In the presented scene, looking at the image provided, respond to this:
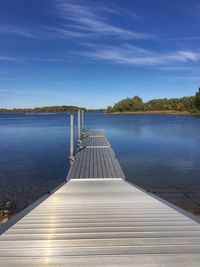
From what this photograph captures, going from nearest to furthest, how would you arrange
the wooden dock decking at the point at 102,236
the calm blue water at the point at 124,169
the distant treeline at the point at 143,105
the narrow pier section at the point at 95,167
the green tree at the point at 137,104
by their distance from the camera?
the wooden dock decking at the point at 102,236, the narrow pier section at the point at 95,167, the calm blue water at the point at 124,169, the distant treeline at the point at 143,105, the green tree at the point at 137,104

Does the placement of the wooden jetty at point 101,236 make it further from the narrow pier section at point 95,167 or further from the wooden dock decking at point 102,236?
the narrow pier section at point 95,167

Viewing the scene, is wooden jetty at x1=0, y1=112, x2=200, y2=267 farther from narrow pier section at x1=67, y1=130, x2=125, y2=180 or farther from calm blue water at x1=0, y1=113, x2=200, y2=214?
calm blue water at x1=0, y1=113, x2=200, y2=214

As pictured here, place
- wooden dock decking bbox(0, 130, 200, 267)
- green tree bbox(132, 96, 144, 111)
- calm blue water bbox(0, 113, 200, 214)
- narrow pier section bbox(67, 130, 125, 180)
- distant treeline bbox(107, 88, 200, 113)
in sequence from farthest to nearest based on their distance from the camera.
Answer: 1. green tree bbox(132, 96, 144, 111)
2. distant treeline bbox(107, 88, 200, 113)
3. calm blue water bbox(0, 113, 200, 214)
4. narrow pier section bbox(67, 130, 125, 180)
5. wooden dock decking bbox(0, 130, 200, 267)

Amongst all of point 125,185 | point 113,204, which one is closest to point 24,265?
point 113,204

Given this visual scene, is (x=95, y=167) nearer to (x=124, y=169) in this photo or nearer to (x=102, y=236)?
(x=124, y=169)

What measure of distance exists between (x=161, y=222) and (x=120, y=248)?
4.71ft

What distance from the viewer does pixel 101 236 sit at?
3752 millimetres

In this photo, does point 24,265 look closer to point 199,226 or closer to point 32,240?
point 32,240

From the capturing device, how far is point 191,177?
15.8m

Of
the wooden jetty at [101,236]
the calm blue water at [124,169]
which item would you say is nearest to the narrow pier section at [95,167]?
the calm blue water at [124,169]

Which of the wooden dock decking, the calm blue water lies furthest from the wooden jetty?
the calm blue water

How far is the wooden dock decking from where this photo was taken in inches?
119

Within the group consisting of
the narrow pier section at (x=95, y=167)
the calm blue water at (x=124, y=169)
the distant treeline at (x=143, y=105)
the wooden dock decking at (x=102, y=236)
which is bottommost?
the calm blue water at (x=124, y=169)

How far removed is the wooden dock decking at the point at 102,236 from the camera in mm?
3014
